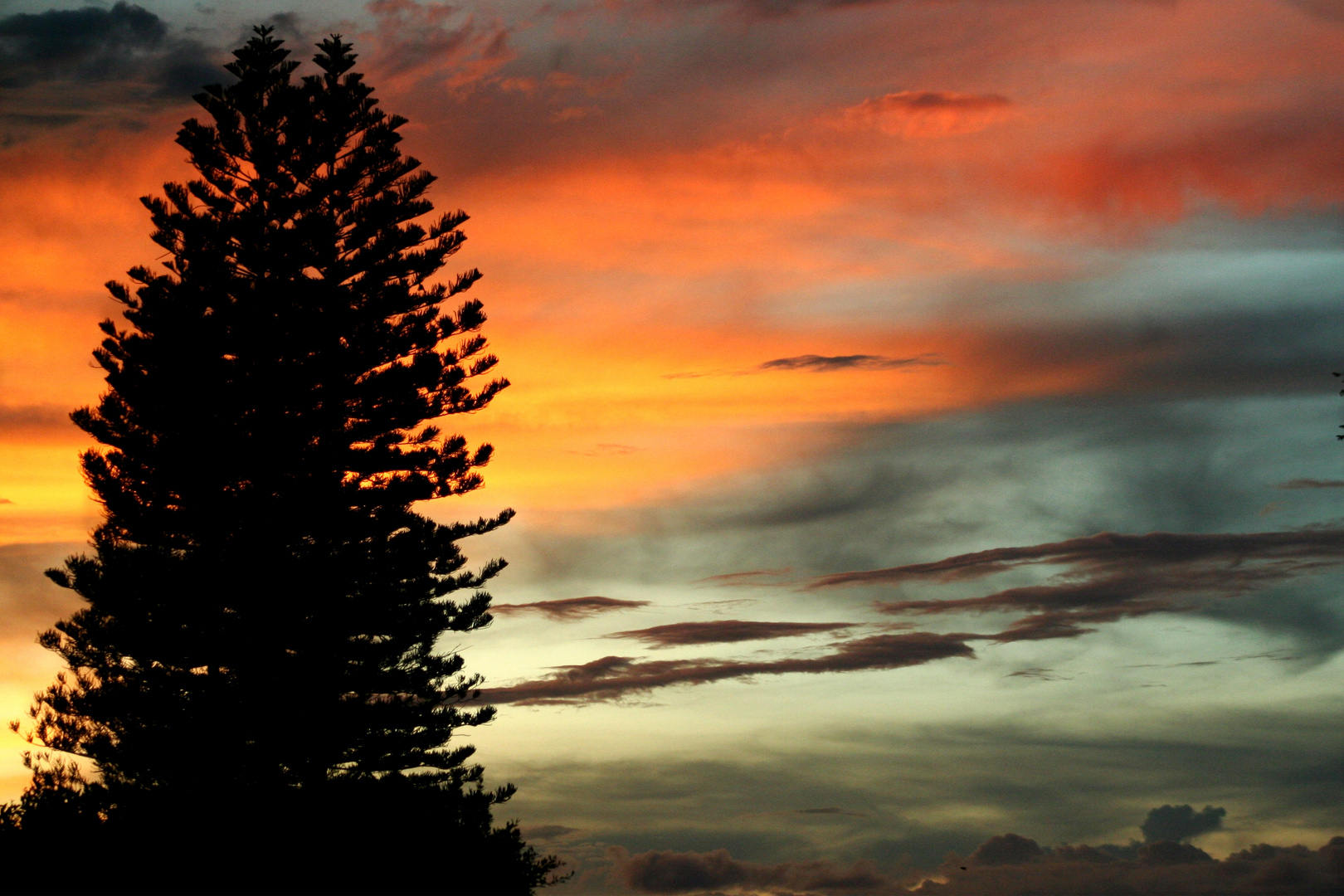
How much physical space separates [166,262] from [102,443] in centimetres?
329

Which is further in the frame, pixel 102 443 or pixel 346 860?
pixel 102 443

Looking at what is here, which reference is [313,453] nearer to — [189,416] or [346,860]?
[189,416]

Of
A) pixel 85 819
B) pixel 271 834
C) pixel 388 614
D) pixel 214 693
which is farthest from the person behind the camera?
pixel 388 614

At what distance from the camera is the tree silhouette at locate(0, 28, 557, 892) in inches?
779

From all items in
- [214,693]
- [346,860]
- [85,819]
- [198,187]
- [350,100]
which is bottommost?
[346,860]

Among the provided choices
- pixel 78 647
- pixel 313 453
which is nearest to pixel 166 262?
pixel 313 453

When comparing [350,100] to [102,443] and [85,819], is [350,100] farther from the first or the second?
[85,819]

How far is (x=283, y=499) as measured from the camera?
2031 centimetres

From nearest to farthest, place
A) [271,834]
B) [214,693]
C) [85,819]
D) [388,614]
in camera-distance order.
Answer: [85,819]
[271,834]
[214,693]
[388,614]

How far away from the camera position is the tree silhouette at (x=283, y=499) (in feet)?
65.0

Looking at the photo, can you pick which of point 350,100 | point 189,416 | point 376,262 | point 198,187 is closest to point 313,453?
point 189,416

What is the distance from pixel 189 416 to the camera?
20.5 meters

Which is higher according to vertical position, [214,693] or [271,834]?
[214,693]

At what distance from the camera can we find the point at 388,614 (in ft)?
69.0
